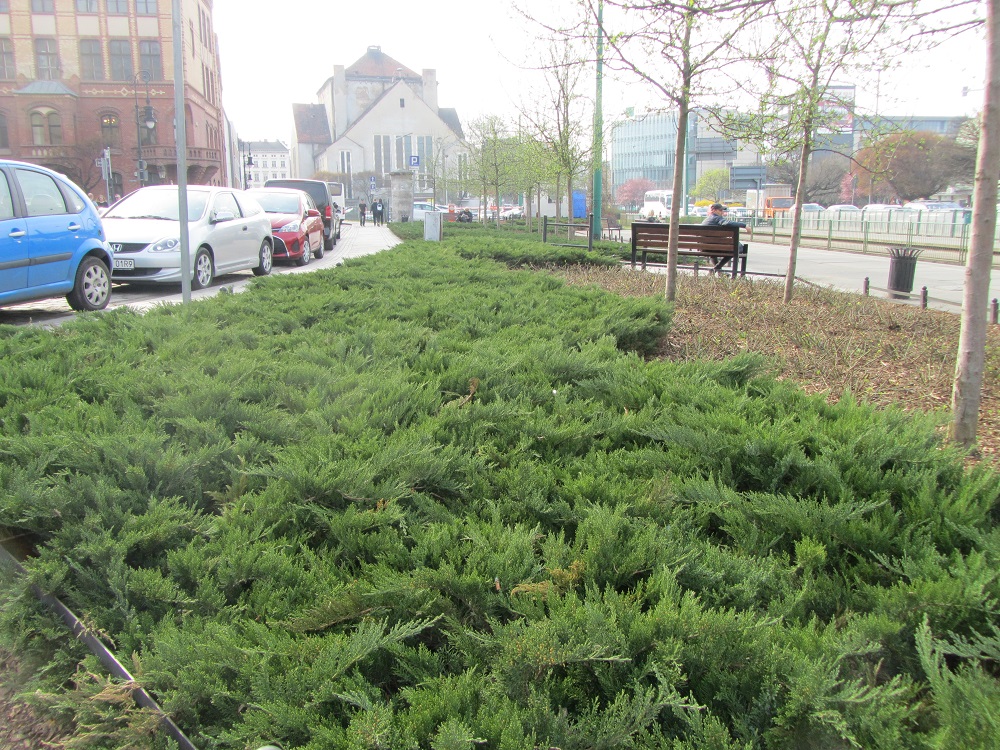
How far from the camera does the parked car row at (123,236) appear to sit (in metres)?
8.65

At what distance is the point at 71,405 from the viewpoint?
162 inches

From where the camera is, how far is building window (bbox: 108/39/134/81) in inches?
2408

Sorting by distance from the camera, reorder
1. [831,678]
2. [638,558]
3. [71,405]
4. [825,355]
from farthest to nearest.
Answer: [825,355] → [71,405] → [638,558] → [831,678]

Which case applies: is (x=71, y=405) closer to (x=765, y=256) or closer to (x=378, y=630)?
(x=378, y=630)

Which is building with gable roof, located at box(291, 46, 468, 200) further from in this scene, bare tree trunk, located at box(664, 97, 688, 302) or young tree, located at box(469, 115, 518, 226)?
bare tree trunk, located at box(664, 97, 688, 302)

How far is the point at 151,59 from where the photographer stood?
61844 millimetres

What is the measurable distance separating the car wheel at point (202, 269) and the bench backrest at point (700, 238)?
770 cm

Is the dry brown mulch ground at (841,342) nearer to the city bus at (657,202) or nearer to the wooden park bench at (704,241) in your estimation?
the wooden park bench at (704,241)

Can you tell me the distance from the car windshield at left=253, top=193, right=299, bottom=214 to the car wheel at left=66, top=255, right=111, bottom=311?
9385mm

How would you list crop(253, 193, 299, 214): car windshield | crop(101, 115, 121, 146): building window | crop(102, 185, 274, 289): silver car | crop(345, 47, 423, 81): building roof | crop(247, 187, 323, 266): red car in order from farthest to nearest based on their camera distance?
1. crop(345, 47, 423, 81): building roof
2. crop(101, 115, 121, 146): building window
3. crop(253, 193, 299, 214): car windshield
4. crop(247, 187, 323, 266): red car
5. crop(102, 185, 274, 289): silver car

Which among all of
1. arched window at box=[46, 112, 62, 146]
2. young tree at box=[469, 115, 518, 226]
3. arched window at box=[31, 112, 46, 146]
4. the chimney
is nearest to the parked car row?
young tree at box=[469, 115, 518, 226]

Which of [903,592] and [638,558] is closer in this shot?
[903,592]

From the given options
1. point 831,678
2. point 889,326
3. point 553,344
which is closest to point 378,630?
point 831,678

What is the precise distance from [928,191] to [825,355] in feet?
203
